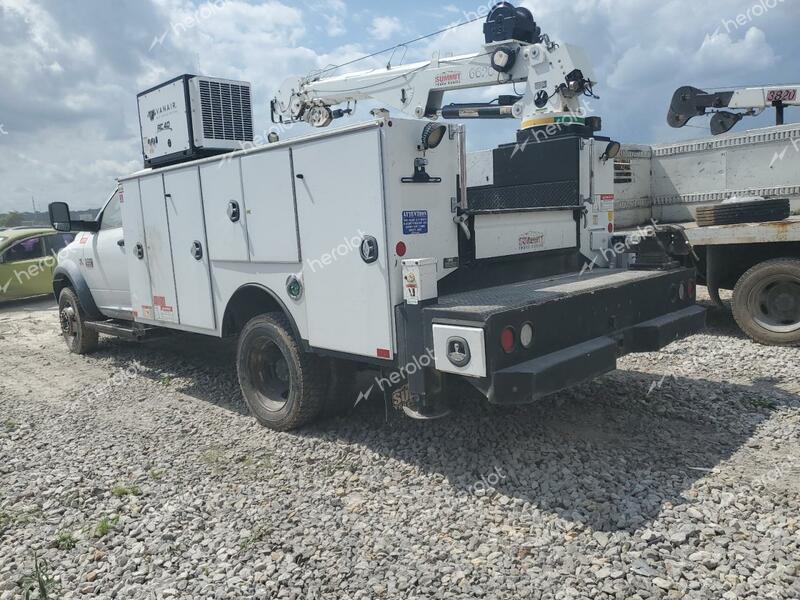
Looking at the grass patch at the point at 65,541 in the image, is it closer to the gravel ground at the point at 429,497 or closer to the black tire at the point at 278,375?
the gravel ground at the point at 429,497

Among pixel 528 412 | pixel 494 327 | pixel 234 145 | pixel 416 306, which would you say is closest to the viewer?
pixel 494 327

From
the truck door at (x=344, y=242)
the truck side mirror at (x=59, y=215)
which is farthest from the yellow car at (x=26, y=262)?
the truck door at (x=344, y=242)

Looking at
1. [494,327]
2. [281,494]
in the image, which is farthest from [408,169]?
[281,494]

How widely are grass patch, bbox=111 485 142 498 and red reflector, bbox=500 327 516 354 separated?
2.51 metres

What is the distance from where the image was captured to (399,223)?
13.1 ft

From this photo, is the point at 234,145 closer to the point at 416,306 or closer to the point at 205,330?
the point at 205,330

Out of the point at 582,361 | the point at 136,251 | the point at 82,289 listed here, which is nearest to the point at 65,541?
the point at 582,361

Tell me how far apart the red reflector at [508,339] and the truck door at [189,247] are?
2948 mm

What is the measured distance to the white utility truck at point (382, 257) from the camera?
392 centimetres

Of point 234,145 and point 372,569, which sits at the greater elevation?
point 234,145

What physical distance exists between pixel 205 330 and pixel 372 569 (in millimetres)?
3246

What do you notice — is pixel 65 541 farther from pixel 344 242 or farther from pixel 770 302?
pixel 770 302

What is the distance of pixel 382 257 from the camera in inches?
157

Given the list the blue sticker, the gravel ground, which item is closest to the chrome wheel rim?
the gravel ground
